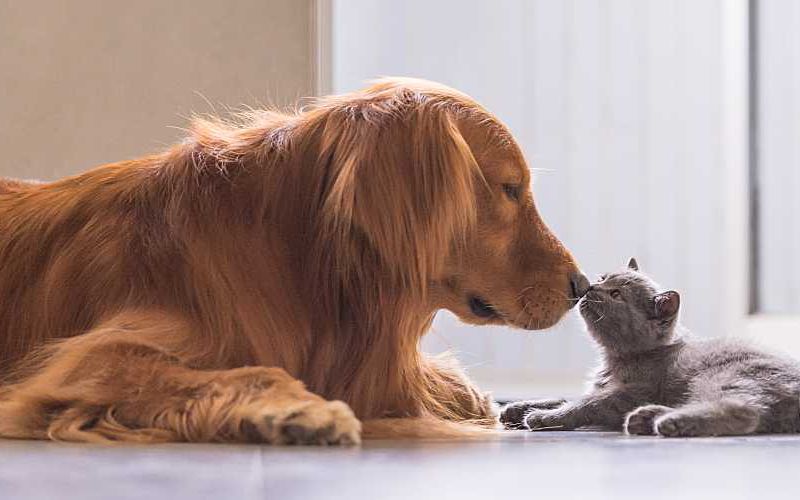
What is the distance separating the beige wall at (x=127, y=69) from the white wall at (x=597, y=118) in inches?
14.4

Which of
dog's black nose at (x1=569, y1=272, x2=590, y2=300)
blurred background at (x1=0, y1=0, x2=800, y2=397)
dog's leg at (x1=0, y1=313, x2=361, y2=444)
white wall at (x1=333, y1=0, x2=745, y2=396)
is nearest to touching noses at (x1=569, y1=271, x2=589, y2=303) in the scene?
dog's black nose at (x1=569, y1=272, x2=590, y2=300)

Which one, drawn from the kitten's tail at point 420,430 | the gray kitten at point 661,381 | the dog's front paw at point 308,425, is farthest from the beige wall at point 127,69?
the dog's front paw at point 308,425

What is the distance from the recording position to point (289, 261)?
1619mm

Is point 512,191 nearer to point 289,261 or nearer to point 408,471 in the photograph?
point 289,261

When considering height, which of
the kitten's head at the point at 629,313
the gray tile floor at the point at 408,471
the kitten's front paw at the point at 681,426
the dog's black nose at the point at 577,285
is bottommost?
the kitten's front paw at the point at 681,426

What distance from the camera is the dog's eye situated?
173 centimetres

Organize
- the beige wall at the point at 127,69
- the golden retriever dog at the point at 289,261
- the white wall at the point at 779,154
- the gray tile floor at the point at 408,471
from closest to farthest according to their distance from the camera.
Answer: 1. the gray tile floor at the point at 408,471
2. the golden retriever dog at the point at 289,261
3. the beige wall at the point at 127,69
4. the white wall at the point at 779,154

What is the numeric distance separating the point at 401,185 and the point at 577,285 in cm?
36

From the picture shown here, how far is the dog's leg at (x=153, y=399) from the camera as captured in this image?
52.5 inches

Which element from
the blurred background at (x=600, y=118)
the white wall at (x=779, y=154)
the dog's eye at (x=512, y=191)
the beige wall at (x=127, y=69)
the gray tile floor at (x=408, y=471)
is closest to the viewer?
the gray tile floor at (x=408, y=471)

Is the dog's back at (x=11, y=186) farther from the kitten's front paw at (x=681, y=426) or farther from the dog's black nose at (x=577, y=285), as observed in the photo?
the kitten's front paw at (x=681, y=426)

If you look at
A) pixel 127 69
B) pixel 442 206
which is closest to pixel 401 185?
pixel 442 206

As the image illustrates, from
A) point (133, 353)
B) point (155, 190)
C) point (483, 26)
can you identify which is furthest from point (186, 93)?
point (133, 353)

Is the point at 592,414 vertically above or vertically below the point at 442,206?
below
